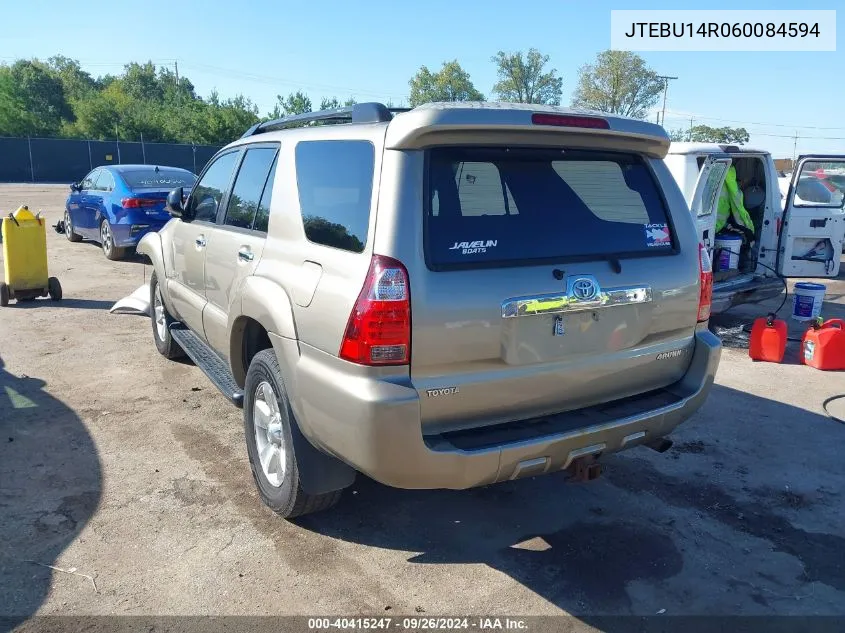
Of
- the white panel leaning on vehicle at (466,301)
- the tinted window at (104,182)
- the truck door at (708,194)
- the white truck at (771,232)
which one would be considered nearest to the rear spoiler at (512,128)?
the white panel leaning on vehicle at (466,301)

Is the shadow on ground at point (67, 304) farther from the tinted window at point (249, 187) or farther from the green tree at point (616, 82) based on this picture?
the green tree at point (616, 82)

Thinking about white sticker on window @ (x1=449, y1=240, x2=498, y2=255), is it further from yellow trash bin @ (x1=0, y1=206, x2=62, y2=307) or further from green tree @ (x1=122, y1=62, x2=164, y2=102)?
green tree @ (x1=122, y1=62, x2=164, y2=102)

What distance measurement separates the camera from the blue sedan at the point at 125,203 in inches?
462

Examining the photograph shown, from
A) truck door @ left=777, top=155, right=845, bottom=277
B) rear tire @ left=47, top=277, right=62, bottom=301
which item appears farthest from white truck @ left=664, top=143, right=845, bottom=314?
rear tire @ left=47, top=277, right=62, bottom=301

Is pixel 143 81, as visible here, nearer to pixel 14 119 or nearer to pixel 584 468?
pixel 14 119

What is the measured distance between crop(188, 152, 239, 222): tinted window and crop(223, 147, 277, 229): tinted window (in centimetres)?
27

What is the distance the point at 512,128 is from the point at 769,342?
5069 millimetres

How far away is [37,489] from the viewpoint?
4051mm

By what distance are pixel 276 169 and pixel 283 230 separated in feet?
1.58

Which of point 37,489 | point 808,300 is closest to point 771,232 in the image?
point 808,300

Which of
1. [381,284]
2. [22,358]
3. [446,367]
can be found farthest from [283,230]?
[22,358]

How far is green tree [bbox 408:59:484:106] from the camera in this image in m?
97.8

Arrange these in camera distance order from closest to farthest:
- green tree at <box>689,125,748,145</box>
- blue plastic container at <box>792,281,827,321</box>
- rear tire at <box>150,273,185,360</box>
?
1. rear tire at <box>150,273,185,360</box>
2. blue plastic container at <box>792,281,827,321</box>
3. green tree at <box>689,125,748,145</box>

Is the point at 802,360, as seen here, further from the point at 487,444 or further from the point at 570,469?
the point at 487,444
